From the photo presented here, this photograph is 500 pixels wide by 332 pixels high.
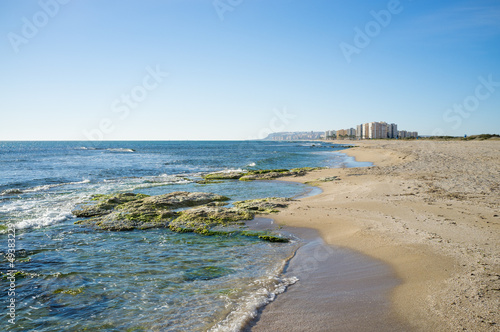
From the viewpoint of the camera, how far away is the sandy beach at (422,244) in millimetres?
4820

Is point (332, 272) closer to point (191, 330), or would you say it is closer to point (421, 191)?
point (191, 330)

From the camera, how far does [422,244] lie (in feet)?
25.7

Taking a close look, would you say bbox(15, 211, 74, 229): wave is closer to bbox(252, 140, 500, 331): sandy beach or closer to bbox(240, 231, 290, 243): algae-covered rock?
bbox(240, 231, 290, 243): algae-covered rock

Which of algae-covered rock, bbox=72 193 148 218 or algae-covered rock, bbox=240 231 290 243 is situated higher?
algae-covered rock, bbox=72 193 148 218

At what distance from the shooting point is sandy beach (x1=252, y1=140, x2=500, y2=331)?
4.82 m

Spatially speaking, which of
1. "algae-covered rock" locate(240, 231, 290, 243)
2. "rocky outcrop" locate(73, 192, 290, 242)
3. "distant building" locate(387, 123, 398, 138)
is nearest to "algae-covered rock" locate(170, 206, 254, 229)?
"rocky outcrop" locate(73, 192, 290, 242)

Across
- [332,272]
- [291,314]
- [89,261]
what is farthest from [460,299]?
[89,261]

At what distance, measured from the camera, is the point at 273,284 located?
6281 mm

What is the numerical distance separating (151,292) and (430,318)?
518cm

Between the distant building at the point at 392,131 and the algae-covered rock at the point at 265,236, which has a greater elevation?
the distant building at the point at 392,131

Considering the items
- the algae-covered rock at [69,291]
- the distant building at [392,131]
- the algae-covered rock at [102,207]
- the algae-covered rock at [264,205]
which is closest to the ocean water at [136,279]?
the algae-covered rock at [69,291]

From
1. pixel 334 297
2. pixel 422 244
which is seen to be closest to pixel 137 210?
pixel 334 297

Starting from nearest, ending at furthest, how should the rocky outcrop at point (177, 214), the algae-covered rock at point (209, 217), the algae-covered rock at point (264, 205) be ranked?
the rocky outcrop at point (177, 214) < the algae-covered rock at point (209, 217) < the algae-covered rock at point (264, 205)

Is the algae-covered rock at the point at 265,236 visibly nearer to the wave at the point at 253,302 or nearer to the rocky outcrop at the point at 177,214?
the rocky outcrop at the point at 177,214
